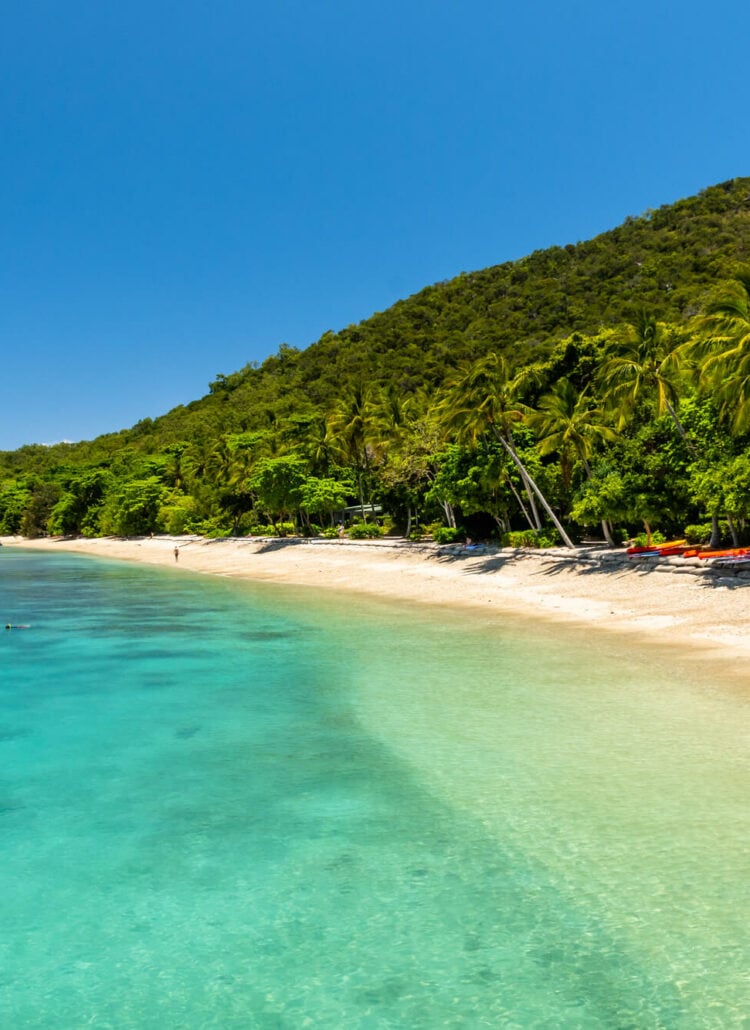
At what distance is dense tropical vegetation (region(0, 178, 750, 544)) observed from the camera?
2839cm

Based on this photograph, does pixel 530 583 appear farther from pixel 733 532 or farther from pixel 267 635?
pixel 267 635

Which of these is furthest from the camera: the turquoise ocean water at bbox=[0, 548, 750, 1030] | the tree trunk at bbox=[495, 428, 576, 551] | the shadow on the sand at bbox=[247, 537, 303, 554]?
the shadow on the sand at bbox=[247, 537, 303, 554]

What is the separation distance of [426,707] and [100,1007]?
28.3 feet

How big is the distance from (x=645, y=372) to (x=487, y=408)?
7655mm

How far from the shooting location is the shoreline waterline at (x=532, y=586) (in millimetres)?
Result: 19125

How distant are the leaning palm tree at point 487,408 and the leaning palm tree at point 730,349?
9.53m

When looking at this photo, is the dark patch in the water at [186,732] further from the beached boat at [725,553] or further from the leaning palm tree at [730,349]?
the beached boat at [725,553]

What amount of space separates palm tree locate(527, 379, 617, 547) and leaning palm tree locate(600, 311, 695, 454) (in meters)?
2.25

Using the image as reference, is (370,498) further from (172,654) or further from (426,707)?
(426,707)

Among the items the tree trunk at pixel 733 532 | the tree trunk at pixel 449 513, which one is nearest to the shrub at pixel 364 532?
the tree trunk at pixel 449 513

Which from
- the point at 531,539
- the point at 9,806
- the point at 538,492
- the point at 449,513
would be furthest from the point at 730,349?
the point at 449,513

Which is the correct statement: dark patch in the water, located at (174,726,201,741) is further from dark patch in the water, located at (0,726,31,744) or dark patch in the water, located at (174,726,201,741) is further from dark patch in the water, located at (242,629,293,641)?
dark patch in the water, located at (242,629,293,641)

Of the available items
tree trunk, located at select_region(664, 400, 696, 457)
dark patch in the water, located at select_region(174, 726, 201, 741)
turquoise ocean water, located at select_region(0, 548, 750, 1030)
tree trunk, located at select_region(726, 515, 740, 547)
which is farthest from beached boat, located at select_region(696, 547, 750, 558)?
dark patch in the water, located at select_region(174, 726, 201, 741)

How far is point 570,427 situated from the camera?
106ft
